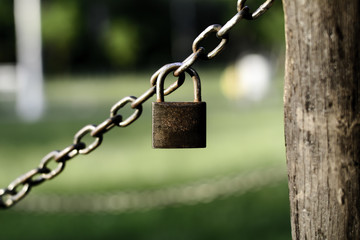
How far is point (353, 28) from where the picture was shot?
147 centimetres

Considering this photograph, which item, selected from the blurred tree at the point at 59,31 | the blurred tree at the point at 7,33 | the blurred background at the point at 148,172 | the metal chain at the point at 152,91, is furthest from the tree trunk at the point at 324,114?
the blurred tree at the point at 7,33

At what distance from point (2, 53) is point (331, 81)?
33982mm

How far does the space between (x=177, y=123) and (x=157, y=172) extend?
188 inches

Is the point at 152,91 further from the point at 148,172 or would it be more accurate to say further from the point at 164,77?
the point at 148,172

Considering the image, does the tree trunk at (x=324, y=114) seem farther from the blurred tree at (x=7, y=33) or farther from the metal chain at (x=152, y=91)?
the blurred tree at (x=7, y=33)

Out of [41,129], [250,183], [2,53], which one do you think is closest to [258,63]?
[41,129]

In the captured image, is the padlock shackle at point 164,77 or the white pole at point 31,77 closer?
the padlock shackle at point 164,77

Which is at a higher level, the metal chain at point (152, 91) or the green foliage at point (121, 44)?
the green foliage at point (121, 44)

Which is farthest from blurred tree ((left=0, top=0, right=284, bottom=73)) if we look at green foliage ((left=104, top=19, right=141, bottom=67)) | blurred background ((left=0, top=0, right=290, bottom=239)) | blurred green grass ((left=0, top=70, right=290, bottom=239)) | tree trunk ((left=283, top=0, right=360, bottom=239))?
tree trunk ((left=283, top=0, right=360, bottom=239))

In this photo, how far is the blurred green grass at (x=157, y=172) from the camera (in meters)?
4.64

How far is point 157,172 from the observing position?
6516 mm

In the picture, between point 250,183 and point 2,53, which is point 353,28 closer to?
point 250,183

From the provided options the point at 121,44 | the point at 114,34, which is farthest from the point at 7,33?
the point at 121,44

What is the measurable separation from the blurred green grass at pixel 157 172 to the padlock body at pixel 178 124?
2.72m
